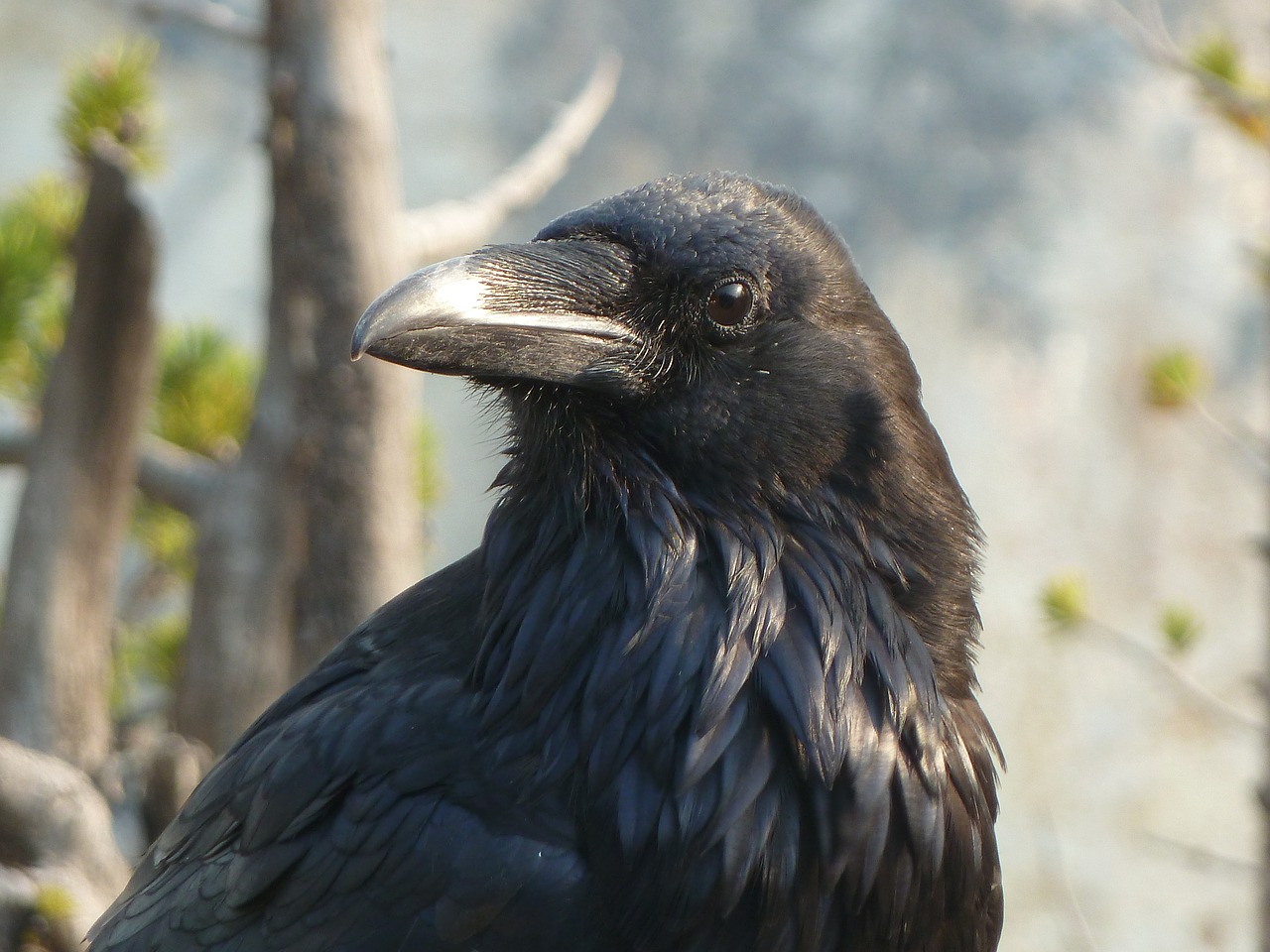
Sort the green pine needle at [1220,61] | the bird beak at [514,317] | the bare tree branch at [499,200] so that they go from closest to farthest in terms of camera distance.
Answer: the bird beak at [514,317], the bare tree branch at [499,200], the green pine needle at [1220,61]

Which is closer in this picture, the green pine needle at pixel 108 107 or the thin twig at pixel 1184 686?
the green pine needle at pixel 108 107

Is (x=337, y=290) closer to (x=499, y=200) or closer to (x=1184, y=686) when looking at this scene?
(x=499, y=200)

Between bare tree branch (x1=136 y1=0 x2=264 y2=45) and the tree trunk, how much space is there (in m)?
0.09

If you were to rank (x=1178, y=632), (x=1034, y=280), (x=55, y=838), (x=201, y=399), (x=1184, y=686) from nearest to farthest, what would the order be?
(x=55, y=838), (x=1178, y=632), (x=201, y=399), (x=1184, y=686), (x=1034, y=280)

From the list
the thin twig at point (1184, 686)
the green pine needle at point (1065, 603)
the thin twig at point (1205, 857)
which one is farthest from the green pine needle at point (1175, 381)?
Result: the thin twig at point (1205, 857)

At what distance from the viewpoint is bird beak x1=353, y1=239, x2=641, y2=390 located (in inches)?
57.7

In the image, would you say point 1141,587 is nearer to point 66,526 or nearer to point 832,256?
point 66,526

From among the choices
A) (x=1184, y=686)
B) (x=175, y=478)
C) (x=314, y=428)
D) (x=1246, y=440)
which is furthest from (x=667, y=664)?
(x=1246, y=440)

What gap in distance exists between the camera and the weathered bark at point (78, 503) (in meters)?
3.84

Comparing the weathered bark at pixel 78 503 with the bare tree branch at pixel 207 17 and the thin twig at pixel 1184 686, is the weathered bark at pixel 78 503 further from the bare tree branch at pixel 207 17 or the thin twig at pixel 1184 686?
the thin twig at pixel 1184 686

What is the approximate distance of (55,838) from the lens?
126 inches

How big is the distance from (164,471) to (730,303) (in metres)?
3.16

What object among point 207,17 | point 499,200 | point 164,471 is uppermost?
point 207,17

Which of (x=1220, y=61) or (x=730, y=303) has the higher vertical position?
(x=1220, y=61)
